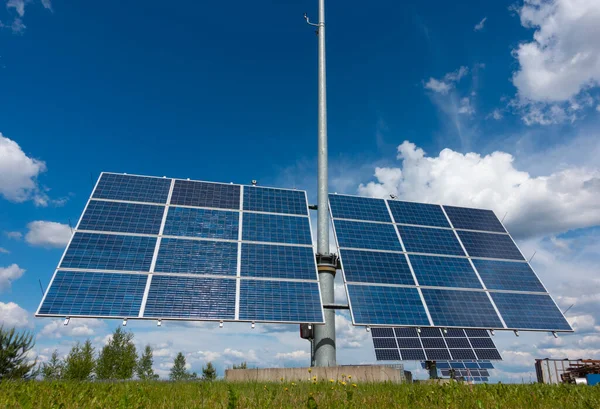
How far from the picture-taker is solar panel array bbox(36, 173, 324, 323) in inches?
674

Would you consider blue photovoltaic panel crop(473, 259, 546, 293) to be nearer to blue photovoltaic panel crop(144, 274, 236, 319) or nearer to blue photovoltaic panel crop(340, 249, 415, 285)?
blue photovoltaic panel crop(340, 249, 415, 285)

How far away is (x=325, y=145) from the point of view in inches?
937

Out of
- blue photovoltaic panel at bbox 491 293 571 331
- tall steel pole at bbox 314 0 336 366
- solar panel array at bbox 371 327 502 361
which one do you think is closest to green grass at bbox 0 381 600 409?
tall steel pole at bbox 314 0 336 366

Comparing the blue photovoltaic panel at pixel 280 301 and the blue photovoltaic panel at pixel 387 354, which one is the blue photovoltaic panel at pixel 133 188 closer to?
the blue photovoltaic panel at pixel 280 301

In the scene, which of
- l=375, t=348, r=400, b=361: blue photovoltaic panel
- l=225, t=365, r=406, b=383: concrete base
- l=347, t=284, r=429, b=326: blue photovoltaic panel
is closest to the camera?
l=225, t=365, r=406, b=383: concrete base

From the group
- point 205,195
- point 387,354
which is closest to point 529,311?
point 387,354

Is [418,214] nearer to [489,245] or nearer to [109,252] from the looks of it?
[489,245]

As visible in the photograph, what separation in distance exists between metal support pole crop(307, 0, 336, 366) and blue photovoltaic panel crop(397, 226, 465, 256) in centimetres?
534

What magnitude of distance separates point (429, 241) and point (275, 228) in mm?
9884

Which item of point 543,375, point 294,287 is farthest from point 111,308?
point 543,375

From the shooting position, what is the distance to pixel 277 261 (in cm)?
2036

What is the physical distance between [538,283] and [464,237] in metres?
4.97

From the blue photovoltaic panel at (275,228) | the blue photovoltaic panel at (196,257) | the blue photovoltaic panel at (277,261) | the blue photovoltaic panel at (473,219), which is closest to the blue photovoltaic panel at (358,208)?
the blue photovoltaic panel at (275,228)

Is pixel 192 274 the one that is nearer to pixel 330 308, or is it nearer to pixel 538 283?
pixel 330 308
